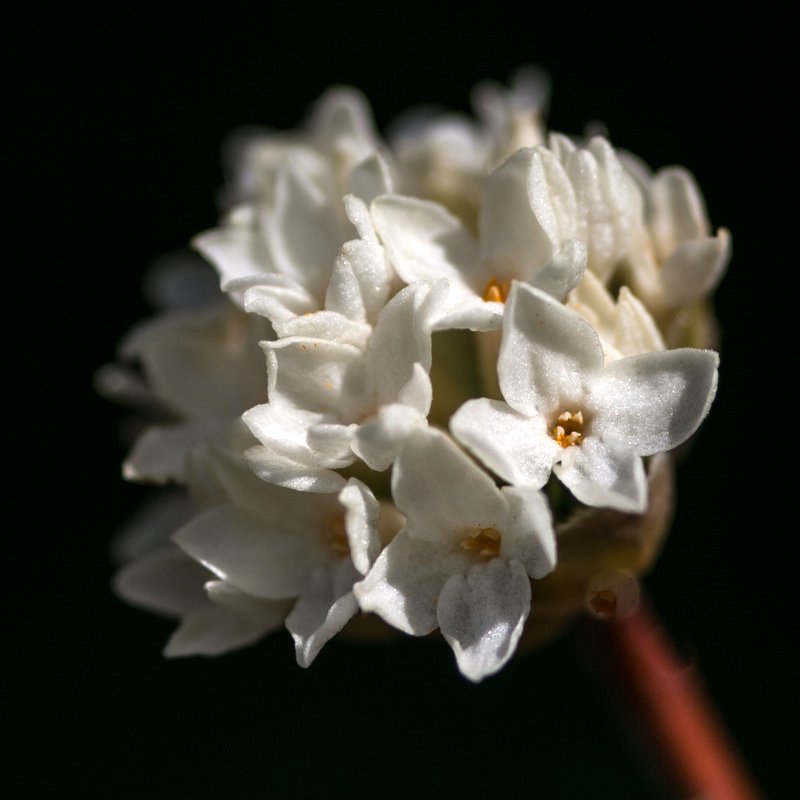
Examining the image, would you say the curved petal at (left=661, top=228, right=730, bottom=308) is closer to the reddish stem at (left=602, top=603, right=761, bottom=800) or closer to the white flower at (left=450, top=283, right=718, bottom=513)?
the white flower at (left=450, top=283, right=718, bottom=513)

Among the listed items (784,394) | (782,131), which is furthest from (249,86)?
(784,394)

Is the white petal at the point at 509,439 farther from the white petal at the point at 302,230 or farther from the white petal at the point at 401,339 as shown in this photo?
the white petal at the point at 302,230

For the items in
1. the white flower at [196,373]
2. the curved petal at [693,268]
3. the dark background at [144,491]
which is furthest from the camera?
the dark background at [144,491]

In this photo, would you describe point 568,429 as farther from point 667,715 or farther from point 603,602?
point 667,715

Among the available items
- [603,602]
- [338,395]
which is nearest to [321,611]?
[338,395]

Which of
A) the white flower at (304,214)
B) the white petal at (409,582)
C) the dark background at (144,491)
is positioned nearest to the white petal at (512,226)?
the white flower at (304,214)

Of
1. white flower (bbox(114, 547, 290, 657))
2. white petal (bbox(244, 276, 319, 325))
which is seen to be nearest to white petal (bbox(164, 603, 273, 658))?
white flower (bbox(114, 547, 290, 657))

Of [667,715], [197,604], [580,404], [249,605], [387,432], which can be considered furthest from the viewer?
[667,715]
